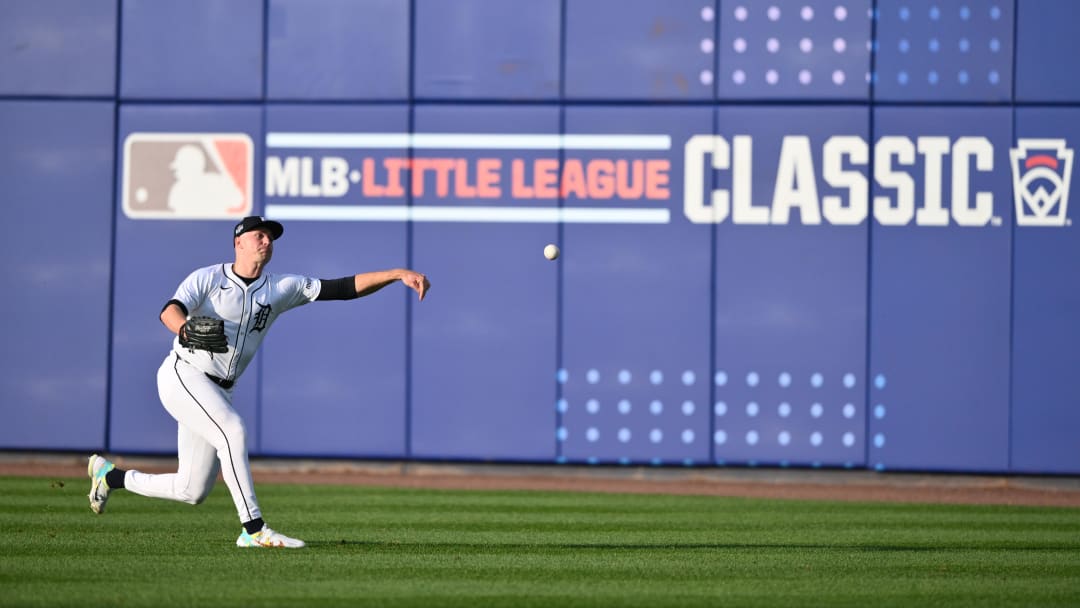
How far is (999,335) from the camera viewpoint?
13.8m

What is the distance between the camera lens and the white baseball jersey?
766cm

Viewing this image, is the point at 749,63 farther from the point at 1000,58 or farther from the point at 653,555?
the point at 653,555

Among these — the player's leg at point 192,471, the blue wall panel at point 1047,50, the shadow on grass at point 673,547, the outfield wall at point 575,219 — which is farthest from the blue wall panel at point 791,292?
the player's leg at point 192,471

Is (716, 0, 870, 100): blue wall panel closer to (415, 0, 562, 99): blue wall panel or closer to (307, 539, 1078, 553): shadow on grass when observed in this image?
(415, 0, 562, 99): blue wall panel

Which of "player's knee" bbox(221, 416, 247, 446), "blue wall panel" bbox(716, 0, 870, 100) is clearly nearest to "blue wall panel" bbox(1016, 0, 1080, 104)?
"blue wall panel" bbox(716, 0, 870, 100)

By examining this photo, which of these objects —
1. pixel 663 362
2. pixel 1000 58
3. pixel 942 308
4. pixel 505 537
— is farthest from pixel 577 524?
pixel 1000 58

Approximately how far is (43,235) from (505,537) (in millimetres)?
7604

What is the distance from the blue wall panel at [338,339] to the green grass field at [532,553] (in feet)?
7.74

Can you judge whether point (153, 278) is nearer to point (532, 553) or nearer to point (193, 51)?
point (193, 51)

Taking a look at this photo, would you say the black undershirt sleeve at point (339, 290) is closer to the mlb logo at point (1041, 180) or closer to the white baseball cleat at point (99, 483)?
the white baseball cleat at point (99, 483)

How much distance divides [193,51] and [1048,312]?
8684 millimetres

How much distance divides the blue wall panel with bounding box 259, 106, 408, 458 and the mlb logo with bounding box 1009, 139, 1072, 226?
5.94 meters

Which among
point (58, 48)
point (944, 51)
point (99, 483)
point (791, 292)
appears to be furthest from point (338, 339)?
point (944, 51)

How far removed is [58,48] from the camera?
1444cm
